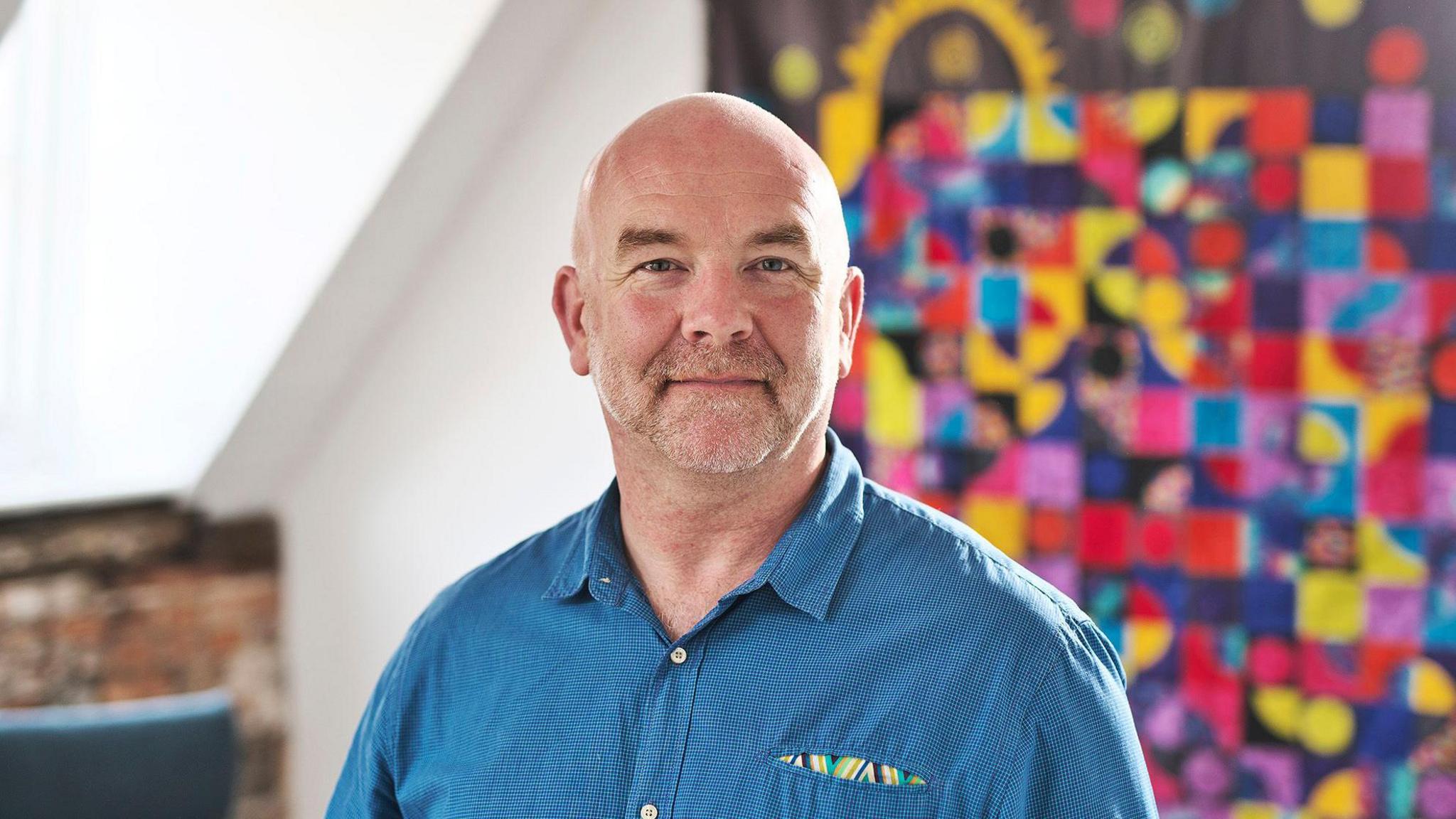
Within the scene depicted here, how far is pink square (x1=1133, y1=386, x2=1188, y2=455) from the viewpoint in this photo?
2787 mm

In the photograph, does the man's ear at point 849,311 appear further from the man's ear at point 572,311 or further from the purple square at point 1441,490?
the purple square at point 1441,490

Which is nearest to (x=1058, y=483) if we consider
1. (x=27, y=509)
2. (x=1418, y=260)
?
(x=1418, y=260)

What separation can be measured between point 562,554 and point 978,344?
1.49 m

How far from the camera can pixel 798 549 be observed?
1.45 m

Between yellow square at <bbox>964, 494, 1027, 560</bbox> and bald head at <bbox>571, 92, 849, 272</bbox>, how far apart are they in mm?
1488

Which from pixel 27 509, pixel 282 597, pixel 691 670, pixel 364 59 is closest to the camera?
pixel 691 670

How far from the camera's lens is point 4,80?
3.23 meters

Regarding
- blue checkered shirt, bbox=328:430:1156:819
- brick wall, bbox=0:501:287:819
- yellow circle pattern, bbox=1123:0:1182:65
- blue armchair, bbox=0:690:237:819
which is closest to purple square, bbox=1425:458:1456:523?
yellow circle pattern, bbox=1123:0:1182:65

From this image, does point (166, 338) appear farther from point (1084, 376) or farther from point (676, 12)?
point (1084, 376)

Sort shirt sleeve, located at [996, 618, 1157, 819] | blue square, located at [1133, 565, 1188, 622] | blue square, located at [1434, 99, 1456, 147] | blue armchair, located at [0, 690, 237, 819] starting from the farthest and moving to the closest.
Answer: blue square, located at [1133, 565, 1188, 622] → blue square, located at [1434, 99, 1456, 147] → blue armchair, located at [0, 690, 237, 819] → shirt sleeve, located at [996, 618, 1157, 819]

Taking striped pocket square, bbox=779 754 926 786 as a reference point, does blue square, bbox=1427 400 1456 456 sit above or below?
above

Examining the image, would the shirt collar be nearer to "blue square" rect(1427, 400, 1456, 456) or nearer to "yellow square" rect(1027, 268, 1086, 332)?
"yellow square" rect(1027, 268, 1086, 332)

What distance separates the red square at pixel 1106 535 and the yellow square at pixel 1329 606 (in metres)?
0.32

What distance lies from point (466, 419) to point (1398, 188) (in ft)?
6.43
